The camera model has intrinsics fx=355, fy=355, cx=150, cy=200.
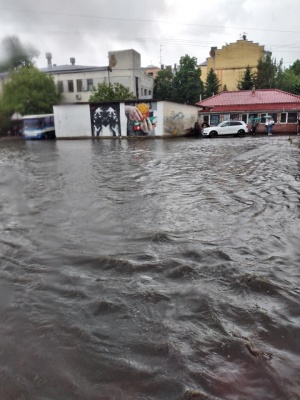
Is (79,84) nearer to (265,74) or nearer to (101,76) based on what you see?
(101,76)

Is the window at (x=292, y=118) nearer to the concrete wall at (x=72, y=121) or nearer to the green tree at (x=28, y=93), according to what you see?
the concrete wall at (x=72, y=121)

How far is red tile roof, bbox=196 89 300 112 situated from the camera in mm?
35656

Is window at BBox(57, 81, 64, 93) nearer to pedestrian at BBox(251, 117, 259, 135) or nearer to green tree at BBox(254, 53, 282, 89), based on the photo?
pedestrian at BBox(251, 117, 259, 135)

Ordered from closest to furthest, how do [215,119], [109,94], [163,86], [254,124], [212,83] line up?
[254,124] < [215,119] < [109,94] < [212,83] < [163,86]

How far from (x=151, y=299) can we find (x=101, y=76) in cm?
4676

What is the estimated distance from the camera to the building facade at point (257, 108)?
35.3 meters

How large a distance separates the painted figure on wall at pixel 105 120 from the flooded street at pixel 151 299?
26.5 m

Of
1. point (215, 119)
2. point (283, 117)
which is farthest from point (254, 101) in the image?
point (215, 119)

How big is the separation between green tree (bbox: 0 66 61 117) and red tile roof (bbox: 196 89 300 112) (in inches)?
700

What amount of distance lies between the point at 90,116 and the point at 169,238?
30765mm

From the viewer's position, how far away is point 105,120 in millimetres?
33812

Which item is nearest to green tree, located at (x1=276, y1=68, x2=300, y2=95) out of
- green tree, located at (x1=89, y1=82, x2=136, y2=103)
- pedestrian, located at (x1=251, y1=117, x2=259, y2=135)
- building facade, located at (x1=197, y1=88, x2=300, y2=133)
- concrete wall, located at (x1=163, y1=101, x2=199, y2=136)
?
building facade, located at (x1=197, y1=88, x2=300, y2=133)

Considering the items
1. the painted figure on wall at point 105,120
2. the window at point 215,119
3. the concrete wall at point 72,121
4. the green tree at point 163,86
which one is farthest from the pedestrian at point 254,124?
the green tree at point 163,86

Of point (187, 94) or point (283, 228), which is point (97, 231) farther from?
point (187, 94)
